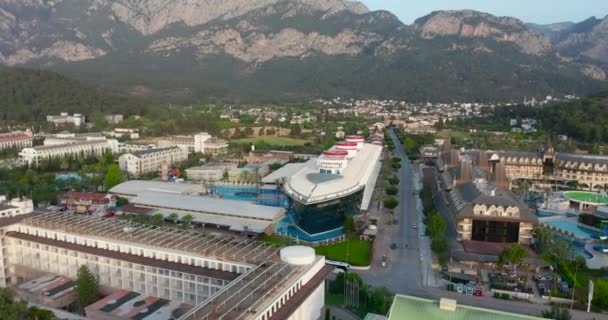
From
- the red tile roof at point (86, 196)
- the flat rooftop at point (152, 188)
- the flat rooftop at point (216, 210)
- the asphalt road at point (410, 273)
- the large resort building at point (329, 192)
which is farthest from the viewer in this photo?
the flat rooftop at point (152, 188)

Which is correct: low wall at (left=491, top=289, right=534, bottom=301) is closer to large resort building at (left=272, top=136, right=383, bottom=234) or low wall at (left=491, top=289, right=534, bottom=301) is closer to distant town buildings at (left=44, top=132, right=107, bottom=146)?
large resort building at (left=272, top=136, right=383, bottom=234)

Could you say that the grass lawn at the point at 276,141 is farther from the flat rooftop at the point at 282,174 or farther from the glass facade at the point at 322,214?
the glass facade at the point at 322,214

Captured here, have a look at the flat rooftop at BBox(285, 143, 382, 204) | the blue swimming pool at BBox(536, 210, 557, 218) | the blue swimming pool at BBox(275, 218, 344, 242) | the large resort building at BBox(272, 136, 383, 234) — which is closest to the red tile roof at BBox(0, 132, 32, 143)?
the large resort building at BBox(272, 136, 383, 234)

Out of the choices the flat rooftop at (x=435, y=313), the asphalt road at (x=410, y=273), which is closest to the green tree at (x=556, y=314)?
the asphalt road at (x=410, y=273)

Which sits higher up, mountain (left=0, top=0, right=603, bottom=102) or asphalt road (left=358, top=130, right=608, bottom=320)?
mountain (left=0, top=0, right=603, bottom=102)

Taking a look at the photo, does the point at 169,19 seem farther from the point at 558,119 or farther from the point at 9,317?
the point at 9,317

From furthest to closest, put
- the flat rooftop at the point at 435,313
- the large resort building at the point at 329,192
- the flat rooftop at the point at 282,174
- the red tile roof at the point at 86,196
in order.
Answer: the flat rooftop at the point at 282,174 < the red tile roof at the point at 86,196 < the large resort building at the point at 329,192 < the flat rooftop at the point at 435,313

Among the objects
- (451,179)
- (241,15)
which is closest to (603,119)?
(451,179)
